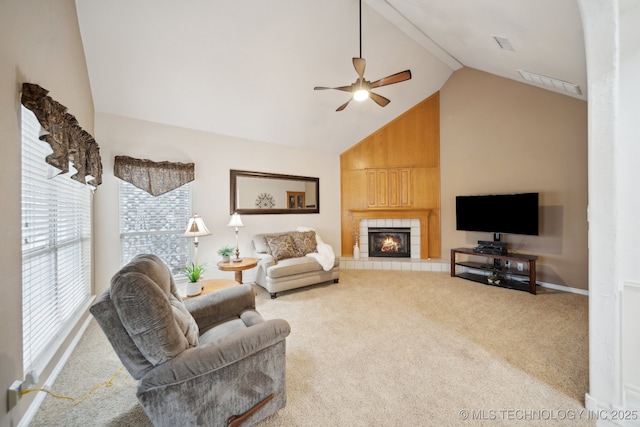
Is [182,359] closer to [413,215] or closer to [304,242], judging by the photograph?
[304,242]

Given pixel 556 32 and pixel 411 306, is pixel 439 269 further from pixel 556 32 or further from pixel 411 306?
pixel 556 32

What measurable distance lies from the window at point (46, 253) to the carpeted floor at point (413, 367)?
0.35 meters

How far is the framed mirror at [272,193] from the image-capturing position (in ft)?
14.3

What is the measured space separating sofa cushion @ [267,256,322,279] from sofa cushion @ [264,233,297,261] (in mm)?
150

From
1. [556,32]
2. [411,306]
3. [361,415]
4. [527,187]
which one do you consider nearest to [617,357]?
[361,415]

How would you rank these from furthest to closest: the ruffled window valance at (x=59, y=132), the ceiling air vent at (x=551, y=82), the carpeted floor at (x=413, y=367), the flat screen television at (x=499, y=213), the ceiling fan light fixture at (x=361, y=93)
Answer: the flat screen television at (x=499, y=213) < the ceiling air vent at (x=551, y=82) < the ceiling fan light fixture at (x=361, y=93) < the carpeted floor at (x=413, y=367) < the ruffled window valance at (x=59, y=132)

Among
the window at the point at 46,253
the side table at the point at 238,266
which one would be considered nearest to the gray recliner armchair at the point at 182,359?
the window at the point at 46,253

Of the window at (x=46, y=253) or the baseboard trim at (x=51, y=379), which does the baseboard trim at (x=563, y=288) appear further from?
the window at (x=46, y=253)

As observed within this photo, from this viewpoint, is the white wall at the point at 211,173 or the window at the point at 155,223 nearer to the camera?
the white wall at the point at 211,173

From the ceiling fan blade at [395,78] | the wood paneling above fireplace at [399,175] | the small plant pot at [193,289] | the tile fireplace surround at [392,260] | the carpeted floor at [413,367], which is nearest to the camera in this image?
the carpeted floor at [413,367]

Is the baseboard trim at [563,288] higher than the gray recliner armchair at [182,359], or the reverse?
the gray recliner armchair at [182,359]

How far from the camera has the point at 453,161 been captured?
4926 millimetres

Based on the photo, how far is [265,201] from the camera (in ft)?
15.3

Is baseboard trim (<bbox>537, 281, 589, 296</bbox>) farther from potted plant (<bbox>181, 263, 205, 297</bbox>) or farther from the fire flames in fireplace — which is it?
potted plant (<bbox>181, 263, 205, 297</bbox>)
